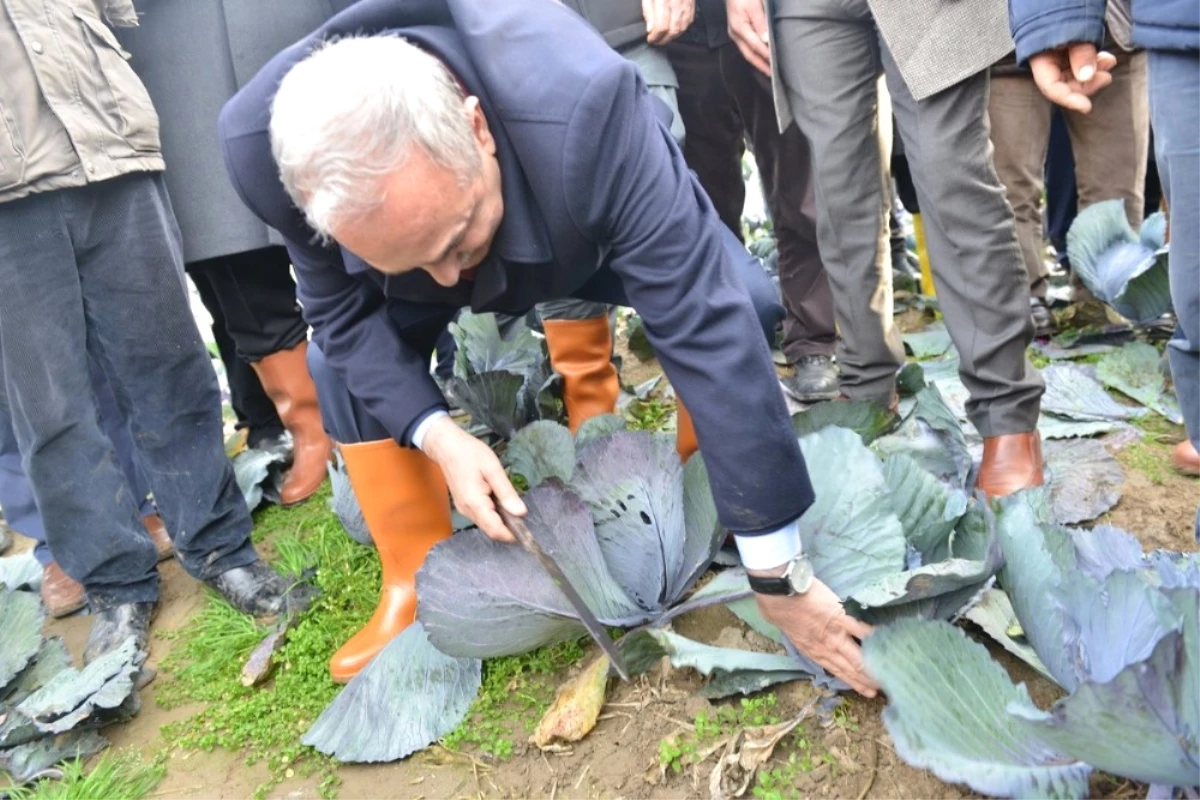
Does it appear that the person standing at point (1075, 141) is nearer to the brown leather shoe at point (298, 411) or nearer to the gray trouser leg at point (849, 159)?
the gray trouser leg at point (849, 159)

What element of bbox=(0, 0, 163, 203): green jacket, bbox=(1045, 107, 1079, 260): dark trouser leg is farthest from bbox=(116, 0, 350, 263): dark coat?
bbox=(1045, 107, 1079, 260): dark trouser leg

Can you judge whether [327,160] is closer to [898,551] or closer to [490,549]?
[490,549]

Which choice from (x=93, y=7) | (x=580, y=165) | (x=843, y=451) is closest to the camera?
(x=580, y=165)

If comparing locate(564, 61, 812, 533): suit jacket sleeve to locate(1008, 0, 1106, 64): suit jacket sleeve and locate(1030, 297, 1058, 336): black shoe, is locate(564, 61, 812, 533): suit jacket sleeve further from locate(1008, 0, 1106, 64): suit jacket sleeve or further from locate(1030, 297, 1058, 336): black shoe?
locate(1030, 297, 1058, 336): black shoe

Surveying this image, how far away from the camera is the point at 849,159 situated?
7.68ft

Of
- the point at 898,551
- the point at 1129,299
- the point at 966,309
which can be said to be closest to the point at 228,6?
the point at 966,309

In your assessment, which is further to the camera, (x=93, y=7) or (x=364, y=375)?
(x=93, y=7)

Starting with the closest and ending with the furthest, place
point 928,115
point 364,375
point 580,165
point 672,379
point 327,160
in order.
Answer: point 327,160 < point 580,165 < point 672,379 < point 364,375 < point 928,115

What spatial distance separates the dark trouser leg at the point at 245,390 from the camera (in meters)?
3.44

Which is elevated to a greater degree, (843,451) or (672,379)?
(672,379)

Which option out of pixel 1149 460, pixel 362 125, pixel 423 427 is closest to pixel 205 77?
pixel 423 427

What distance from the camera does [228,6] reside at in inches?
113

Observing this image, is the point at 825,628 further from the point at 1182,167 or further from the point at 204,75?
the point at 204,75

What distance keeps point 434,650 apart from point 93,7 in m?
1.76
